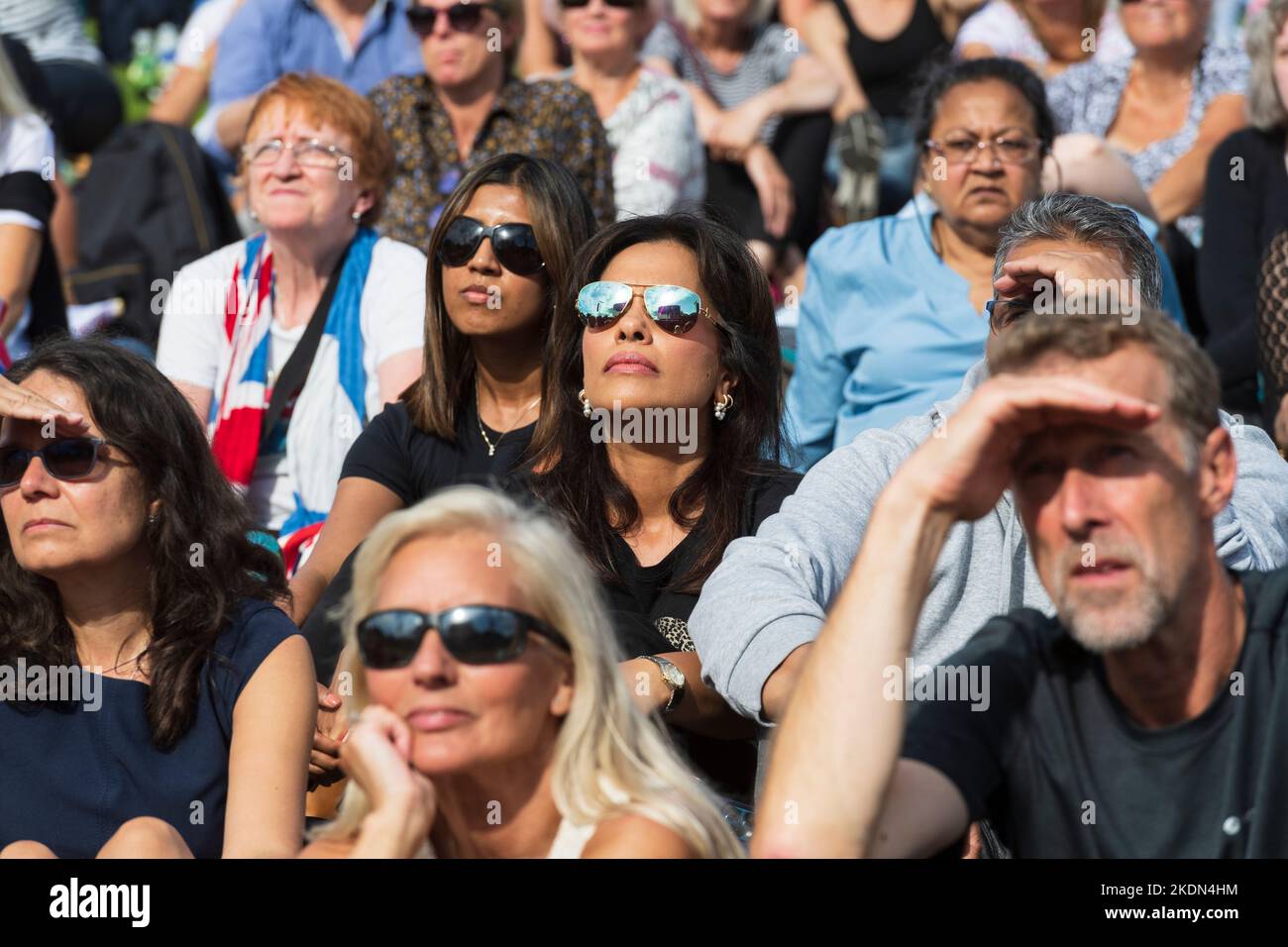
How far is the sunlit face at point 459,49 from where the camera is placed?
623 centimetres

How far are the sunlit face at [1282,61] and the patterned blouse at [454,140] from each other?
7.27ft

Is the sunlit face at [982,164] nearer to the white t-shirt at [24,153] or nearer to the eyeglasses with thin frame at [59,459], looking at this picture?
the eyeglasses with thin frame at [59,459]

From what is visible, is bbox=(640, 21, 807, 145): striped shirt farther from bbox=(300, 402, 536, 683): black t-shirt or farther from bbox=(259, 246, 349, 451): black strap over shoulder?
Answer: bbox=(300, 402, 536, 683): black t-shirt

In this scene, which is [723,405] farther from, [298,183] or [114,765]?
[298,183]

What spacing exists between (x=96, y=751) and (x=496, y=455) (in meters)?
1.62

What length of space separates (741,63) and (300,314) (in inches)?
110

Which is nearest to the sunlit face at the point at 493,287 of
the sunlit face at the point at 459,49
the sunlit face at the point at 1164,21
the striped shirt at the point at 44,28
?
the sunlit face at the point at 459,49

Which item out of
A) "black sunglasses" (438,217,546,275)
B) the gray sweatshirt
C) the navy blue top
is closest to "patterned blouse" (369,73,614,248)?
"black sunglasses" (438,217,546,275)

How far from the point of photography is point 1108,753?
8.04ft

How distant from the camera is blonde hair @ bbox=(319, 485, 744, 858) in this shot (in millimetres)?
2576

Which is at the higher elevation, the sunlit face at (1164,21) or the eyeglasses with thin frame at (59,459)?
the sunlit face at (1164,21)

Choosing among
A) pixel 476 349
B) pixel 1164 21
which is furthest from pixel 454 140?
pixel 1164 21
